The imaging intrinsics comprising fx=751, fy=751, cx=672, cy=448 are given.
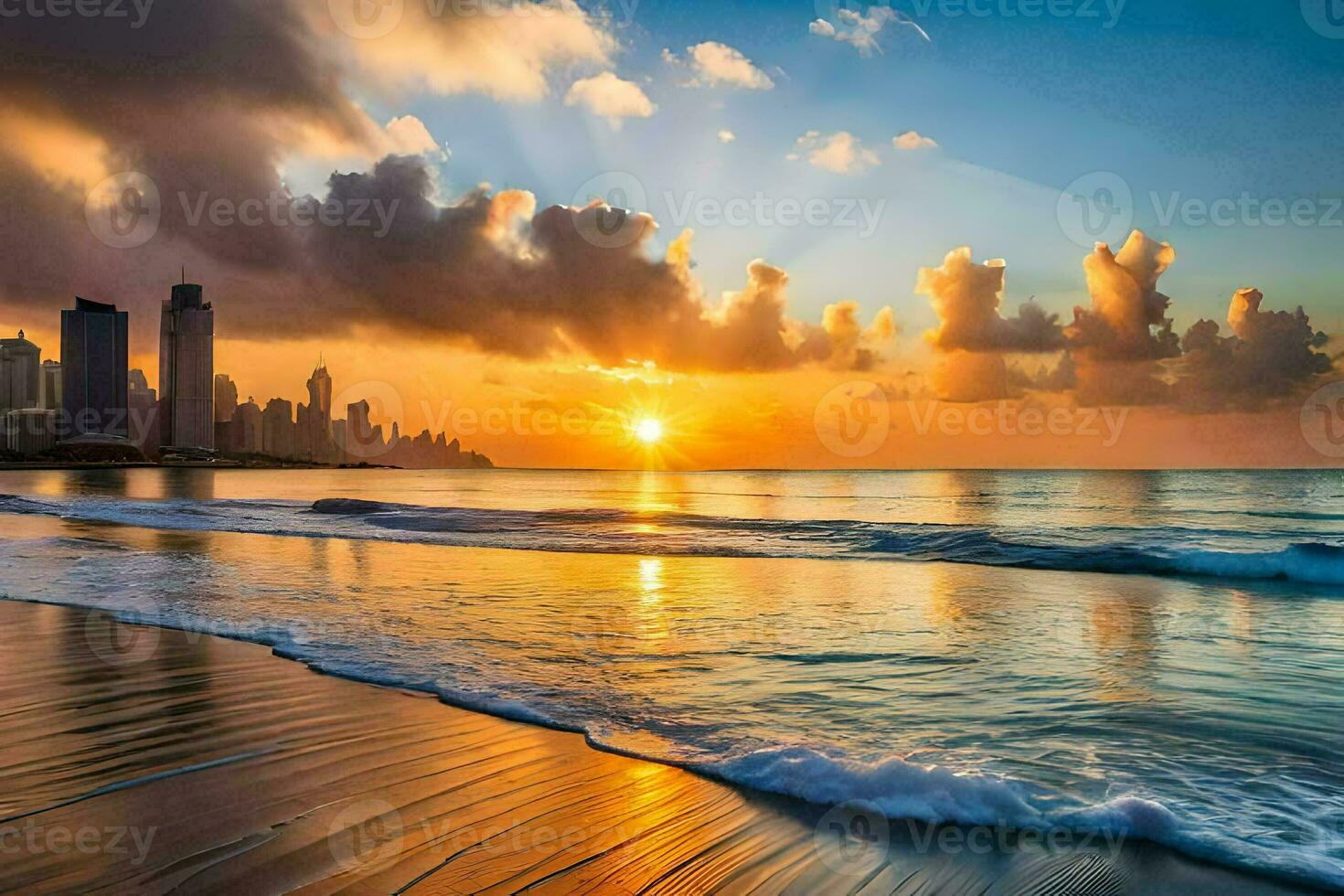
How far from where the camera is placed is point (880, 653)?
9.65 meters

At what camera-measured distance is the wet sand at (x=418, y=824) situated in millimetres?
4062

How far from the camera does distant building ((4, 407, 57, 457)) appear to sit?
183000 millimetres

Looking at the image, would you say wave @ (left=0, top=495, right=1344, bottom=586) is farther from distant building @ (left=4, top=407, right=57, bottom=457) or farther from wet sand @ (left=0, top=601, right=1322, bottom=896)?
distant building @ (left=4, top=407, right=57, bottom=457)

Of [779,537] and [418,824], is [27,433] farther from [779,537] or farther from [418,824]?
[418,824]

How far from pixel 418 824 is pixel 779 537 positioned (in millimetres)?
27233

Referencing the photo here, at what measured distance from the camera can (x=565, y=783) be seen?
5430 mm

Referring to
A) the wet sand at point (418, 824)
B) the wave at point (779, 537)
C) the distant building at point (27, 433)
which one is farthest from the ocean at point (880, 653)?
the distant building at point (27, 433)

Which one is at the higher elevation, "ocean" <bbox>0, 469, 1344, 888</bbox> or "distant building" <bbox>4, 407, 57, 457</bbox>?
"distant building" <bbox>4, 407, 57, 457</bbox>

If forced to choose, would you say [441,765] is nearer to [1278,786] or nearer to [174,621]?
[1278,786]

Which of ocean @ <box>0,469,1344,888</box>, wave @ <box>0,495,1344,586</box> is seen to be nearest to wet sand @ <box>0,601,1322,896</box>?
ocean @ <box>0,469,1344,888</box>

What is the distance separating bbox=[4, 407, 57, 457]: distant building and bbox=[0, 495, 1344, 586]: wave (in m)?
181

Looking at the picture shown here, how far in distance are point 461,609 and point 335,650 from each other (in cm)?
309

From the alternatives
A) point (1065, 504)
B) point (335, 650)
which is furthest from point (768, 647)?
point (1065, 504)

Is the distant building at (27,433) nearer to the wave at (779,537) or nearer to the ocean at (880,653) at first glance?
the wave at (779,537)
